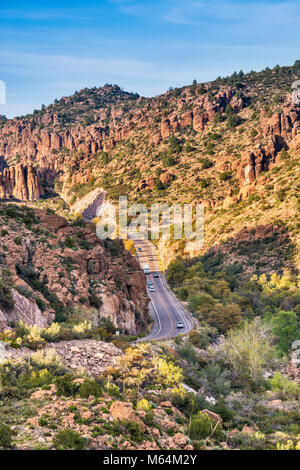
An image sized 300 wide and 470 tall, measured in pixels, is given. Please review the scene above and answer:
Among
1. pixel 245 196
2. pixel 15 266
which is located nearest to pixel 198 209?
pixel 245 196

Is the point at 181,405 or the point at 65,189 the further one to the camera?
the point at 65,189

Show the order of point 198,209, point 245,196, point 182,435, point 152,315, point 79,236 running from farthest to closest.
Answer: point 198,209
point 245,196
point 152,315
point 79,236
point 182,435

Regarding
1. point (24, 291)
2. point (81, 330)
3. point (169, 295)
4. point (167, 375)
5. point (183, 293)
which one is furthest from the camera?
point (169, 295)

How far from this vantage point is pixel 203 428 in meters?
14.2

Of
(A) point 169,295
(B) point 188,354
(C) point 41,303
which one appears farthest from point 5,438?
(A) point 169,295

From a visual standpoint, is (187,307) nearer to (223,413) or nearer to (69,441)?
(223,413)

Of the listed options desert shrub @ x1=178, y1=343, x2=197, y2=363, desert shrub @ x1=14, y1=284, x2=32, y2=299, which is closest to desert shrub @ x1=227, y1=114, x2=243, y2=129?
desert shrub @ x1=178, y1=343, x2=197, y2=363

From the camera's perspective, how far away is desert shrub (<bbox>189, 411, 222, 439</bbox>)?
46.0 feet

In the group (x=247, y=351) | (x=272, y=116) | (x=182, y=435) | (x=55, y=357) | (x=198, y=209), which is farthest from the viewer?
(x=272, y=116)

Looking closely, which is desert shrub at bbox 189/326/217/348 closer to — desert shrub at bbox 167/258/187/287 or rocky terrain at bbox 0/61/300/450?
rocky terrain at bbox 0/61/300/450

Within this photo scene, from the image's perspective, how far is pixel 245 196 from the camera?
258 ft

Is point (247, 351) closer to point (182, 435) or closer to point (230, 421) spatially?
point (230, 421)

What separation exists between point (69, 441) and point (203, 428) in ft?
19.0

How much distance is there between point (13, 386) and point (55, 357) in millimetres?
2833
